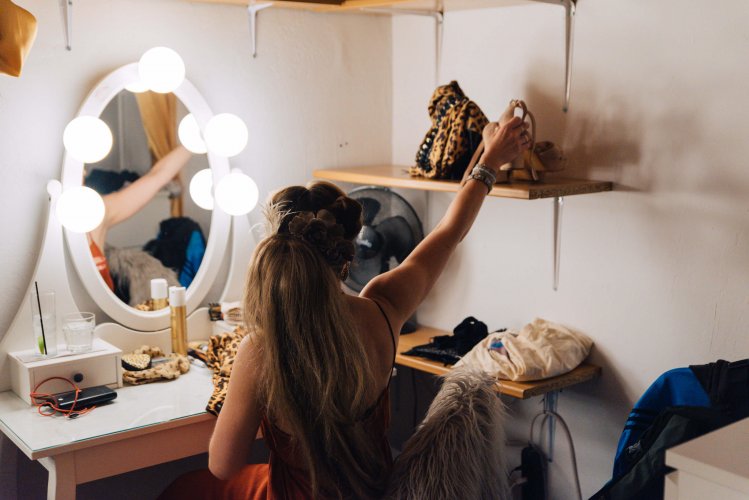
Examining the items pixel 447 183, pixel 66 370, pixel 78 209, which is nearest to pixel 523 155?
pixel 447 183

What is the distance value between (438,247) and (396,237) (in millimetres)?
801

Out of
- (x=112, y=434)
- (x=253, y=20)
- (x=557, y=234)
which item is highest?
(x=253, y=20)

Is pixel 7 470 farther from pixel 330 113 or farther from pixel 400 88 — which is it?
pixel 400 88

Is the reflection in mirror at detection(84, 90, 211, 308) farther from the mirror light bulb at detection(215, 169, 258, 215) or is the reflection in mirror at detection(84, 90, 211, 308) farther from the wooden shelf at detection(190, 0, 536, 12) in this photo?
the wooden shelf at detection(190, 0, 536, 12)

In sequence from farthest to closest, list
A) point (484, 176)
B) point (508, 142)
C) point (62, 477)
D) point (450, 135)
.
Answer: point (450, 135) → point (508, 142) → point (484, 176) → point (62, 477)

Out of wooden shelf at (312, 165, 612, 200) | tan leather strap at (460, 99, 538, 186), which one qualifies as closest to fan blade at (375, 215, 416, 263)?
wooden shelf at (312, 165, 612, 200)

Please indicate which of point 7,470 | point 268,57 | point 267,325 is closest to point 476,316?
point 268,57

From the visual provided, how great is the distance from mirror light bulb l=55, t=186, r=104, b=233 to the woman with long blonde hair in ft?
2.91

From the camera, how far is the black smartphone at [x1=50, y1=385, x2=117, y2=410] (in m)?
2.01

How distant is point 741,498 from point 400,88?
2.17 m

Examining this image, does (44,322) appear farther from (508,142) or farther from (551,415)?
(551,415)

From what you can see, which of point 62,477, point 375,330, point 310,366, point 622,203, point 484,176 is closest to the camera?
point 310,366

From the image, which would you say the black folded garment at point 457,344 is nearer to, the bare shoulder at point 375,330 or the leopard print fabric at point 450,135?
the leopard print fabric at point 450,135

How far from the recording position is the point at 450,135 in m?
2.35
